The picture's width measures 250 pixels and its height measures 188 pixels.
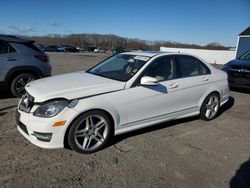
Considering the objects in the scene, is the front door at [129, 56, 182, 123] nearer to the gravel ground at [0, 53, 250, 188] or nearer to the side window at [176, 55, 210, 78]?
the side window at [176, 55, 210, 78]

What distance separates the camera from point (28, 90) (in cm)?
383

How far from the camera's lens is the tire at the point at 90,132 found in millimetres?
3477

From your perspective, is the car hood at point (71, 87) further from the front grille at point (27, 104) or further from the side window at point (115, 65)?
the side window at point (115, 65)

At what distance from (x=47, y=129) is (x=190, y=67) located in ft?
10.4

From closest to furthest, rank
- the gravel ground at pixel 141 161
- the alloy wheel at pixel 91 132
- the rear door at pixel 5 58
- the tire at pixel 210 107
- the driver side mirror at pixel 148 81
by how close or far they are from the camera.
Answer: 1. the gravel ground at pixel 141 161
2. the alloy wheel at pixel 91 132
3. the driver side mirror at pixel 148 81
4. the tire at pixel 210 107
5. the rear door at pixel 5 58

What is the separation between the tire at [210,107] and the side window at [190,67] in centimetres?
60

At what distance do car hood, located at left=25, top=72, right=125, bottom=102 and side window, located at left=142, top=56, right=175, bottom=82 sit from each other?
0.71 meters

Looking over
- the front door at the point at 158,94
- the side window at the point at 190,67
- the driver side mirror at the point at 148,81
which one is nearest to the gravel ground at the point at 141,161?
the front door at the point at 158,94

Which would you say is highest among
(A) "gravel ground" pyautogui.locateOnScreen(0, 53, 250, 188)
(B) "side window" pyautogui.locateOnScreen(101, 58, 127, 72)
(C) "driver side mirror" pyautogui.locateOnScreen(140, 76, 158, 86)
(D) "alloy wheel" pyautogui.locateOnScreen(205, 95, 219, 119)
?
(B) "side window" pyautogui.locateOnScreen(101, 58, 127, 72)

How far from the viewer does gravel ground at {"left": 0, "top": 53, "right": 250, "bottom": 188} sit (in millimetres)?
3049

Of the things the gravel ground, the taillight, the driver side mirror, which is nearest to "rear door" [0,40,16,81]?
the taillight

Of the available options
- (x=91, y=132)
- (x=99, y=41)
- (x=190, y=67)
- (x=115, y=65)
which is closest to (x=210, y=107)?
(x=190, y=67)

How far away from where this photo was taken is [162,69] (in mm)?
4535

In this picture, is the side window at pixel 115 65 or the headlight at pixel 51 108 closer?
the headlight at pixel 51 108
